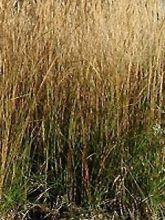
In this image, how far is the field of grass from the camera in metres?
4.00

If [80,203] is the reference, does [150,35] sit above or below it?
above

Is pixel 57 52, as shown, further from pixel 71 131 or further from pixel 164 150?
pixel 164 150

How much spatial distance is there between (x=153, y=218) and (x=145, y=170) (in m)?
0.26

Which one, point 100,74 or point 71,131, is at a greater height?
point 100,74

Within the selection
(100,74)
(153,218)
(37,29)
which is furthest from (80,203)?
(37,29)

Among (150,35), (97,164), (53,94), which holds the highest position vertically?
(150,35)

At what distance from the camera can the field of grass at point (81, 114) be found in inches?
158

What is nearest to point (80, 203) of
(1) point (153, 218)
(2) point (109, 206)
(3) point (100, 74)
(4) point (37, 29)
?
(2) point (109, 206)

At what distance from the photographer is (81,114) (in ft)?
13.4

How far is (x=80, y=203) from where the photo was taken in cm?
412

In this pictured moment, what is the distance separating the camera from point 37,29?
421 centimetres

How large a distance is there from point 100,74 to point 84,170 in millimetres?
546

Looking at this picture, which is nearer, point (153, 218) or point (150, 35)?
point (153, 218)

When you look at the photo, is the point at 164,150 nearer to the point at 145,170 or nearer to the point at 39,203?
the point at 145,170
